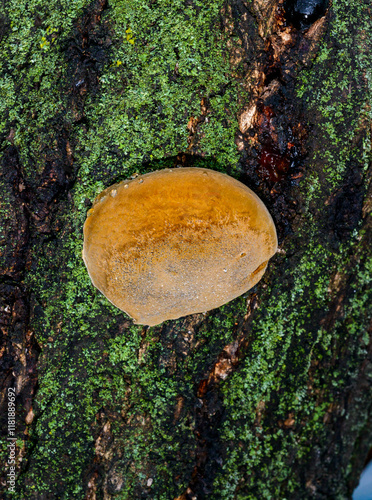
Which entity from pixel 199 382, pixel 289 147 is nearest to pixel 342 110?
pixel 289 147

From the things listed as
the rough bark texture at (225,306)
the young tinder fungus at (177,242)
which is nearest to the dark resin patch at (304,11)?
the rough bark texture at (225,306)

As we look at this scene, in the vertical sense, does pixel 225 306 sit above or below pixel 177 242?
below

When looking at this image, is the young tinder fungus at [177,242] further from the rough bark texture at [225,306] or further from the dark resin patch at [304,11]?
the dark resin patch at [304,11]

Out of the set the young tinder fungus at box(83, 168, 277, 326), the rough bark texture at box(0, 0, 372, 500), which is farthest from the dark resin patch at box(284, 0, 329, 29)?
the young tinder fungus at box(83, 168, 277, 326)

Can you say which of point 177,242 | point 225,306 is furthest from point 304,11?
point 225,306

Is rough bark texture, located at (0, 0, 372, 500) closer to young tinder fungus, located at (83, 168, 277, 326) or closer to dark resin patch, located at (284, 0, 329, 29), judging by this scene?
dark resin patch, located at (284, 0, 329, 29)

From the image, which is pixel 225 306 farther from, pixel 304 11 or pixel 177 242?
pixel 304 11

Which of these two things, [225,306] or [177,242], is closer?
[177,242]
